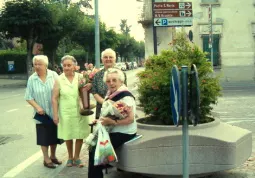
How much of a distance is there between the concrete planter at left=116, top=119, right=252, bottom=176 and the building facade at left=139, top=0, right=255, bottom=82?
23295 mm

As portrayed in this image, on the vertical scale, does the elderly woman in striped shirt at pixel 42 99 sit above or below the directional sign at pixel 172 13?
below

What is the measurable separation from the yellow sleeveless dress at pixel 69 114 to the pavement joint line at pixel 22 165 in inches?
30.6

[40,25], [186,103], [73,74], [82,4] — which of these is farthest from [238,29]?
[82,4]

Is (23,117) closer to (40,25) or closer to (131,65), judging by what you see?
(40,25)

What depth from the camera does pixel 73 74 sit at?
633cm

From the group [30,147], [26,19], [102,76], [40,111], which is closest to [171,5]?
[30,147]

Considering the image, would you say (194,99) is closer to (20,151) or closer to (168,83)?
(168,83)

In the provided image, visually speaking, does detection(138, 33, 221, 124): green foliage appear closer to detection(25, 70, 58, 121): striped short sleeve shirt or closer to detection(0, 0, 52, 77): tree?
detection(25, 70, 58, 121): striped short sleeve shirt

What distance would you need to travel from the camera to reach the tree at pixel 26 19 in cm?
3188

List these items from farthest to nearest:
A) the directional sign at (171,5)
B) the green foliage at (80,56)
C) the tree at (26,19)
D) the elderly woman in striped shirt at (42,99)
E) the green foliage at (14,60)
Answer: the green foliage at (80,56) < the green foliage at (14,60) < the tree at (26,19) < the directional sign at (171,5) < the elderly woman in striped shirt at (42,99)

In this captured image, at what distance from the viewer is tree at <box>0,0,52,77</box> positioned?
31.9 m

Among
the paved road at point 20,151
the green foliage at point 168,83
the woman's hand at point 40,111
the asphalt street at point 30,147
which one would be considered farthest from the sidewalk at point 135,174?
the woman's hand at point 40,111

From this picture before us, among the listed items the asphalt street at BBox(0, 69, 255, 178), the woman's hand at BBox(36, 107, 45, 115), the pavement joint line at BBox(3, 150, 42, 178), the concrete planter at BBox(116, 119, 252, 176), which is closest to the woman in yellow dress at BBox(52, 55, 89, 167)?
the woman's hand at BBox(36, 107, 45, 115)

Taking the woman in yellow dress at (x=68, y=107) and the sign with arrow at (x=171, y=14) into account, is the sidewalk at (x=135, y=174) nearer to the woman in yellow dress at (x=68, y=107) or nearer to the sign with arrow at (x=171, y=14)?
the woman in yellow dress at (x=68, y=107)
